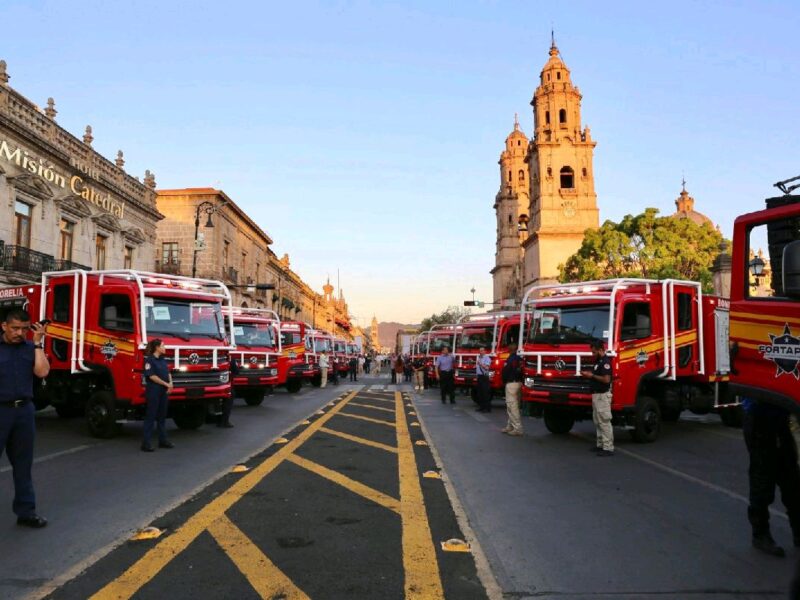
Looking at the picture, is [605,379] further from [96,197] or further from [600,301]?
[96,197]

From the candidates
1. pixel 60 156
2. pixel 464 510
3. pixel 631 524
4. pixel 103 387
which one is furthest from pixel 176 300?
pixel 60 156

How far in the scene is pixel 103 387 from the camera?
11.4 meters

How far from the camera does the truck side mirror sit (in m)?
4.20

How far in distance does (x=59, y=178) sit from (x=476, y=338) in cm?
1916

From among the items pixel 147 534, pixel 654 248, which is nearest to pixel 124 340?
pixel 147 534

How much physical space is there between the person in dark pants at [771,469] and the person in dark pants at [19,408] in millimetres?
6298

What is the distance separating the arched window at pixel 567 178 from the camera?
68625 millimetres

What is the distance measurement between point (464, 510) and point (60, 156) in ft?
85.0

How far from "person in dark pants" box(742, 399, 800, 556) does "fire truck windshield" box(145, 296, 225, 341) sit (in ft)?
31.3

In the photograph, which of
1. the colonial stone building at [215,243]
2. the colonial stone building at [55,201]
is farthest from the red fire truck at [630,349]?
the colonial stone building at [215,243]

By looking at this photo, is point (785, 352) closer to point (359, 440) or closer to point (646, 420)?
point (646, 420)

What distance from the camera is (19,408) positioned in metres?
5.44

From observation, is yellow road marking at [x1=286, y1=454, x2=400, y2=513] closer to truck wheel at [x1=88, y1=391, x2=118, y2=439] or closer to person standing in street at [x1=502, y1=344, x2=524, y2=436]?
truck wheel at [x1=88, y1=391, x2=118, y2=439]

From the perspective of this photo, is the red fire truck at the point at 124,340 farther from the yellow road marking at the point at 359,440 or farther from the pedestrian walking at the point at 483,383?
the pedestrian walking at the point at 483,383
